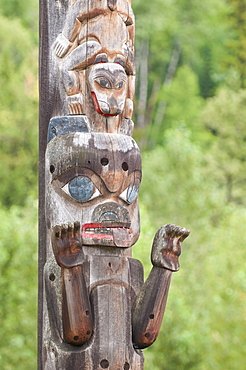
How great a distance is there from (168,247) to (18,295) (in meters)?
10.4

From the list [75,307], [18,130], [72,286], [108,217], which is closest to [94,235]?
[108,217]

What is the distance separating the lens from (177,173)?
25438 mm

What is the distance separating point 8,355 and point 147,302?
10.1m

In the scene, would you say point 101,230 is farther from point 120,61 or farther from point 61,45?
point 61,45

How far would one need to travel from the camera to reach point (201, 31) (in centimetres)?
4709

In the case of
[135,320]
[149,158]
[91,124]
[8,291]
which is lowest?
[135,320]

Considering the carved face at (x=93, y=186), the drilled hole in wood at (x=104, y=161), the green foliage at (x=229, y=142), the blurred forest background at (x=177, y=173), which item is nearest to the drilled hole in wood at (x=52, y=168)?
the carved face at (x=93, y=186)

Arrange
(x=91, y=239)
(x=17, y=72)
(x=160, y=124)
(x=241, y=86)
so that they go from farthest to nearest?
1. (x=160, y=124)
2. (x=241, y=86)
3. (x=17, y=72)
4. (x=91, y=239)

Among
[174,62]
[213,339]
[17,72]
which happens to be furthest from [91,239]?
[174,62]

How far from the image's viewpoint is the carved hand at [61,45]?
6.10m

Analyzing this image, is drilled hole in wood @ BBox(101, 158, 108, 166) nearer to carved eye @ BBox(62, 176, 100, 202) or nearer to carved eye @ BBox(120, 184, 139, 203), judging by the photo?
carved eye @ BBox(62, 176, 100, 202)

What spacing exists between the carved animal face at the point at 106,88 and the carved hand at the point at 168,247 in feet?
3.50

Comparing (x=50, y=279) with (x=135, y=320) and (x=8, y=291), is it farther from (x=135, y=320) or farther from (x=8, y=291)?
(x=8, y=291)

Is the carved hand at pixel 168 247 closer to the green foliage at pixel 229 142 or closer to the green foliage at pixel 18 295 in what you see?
the green foliage at pixel 18 295
